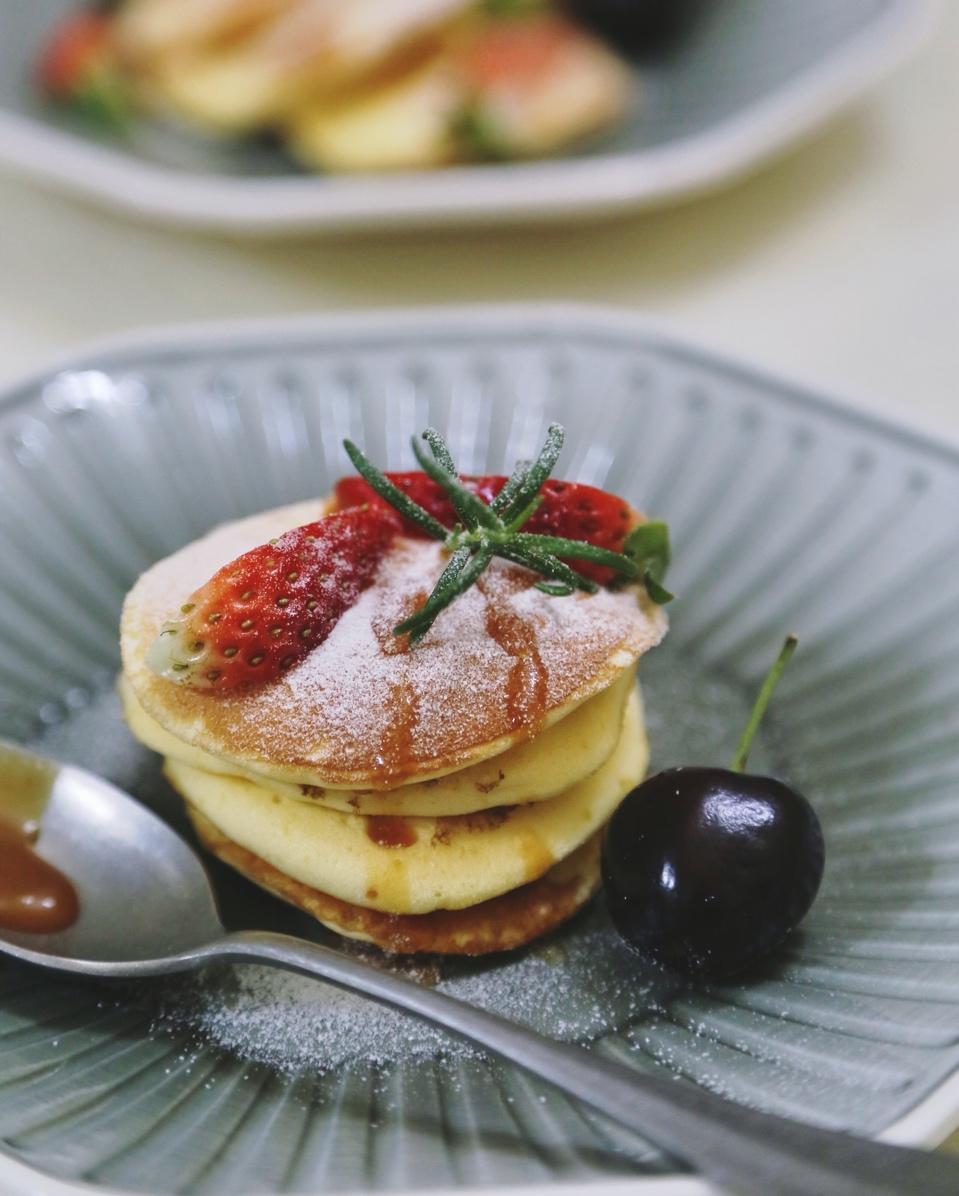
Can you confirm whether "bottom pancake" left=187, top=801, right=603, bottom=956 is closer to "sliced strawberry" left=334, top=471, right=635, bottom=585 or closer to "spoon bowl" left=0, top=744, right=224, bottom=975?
"spoon bowl" left=0, top=744, right=224, bottom=975

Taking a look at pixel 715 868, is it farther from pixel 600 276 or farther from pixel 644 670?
pixel 600 276

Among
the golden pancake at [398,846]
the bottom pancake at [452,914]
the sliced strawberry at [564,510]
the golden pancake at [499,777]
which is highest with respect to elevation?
the sliced strawberry at [564,510]

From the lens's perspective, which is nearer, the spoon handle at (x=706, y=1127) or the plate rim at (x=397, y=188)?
the spoon handle at (x=706, y=1127)

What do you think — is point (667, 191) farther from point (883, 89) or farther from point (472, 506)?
point (472, 506)

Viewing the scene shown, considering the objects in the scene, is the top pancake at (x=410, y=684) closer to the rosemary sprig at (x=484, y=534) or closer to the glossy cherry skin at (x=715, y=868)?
the rosemary sprig at (x=484, y=534)

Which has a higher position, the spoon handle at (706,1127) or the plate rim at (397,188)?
the plate rim at (397,188)

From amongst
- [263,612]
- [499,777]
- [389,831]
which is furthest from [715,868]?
[263,612]

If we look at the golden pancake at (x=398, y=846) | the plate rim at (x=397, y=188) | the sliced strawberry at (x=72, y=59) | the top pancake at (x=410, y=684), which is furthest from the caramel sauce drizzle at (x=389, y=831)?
the sliced strawberry at (x=72, y=59)
